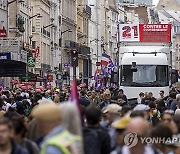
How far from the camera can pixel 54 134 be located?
7.74 meters

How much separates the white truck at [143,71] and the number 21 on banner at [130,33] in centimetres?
82

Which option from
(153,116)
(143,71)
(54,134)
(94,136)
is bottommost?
(153,116)

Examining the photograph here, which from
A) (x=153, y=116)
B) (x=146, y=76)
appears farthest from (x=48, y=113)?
(x=146, y=76)

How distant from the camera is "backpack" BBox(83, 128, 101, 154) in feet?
35.9

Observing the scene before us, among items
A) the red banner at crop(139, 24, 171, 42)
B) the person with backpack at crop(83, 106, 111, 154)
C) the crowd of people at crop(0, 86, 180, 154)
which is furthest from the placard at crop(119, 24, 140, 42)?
the person with backpack at crop(83, 106, 111, 154)

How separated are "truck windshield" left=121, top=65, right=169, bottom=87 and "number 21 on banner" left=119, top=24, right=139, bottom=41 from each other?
1794 mm

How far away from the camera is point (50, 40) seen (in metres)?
92.0

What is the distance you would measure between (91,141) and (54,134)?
130 inches

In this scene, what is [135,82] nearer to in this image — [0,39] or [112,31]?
[0,39]

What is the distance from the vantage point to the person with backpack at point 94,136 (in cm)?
1097

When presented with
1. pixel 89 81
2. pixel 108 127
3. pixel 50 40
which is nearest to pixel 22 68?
pixel 108 127

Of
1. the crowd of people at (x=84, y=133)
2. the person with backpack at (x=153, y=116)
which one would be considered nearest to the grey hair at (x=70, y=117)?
the crowd of people at (x=84, y=133)

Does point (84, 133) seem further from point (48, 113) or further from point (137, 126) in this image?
point (48, 113)

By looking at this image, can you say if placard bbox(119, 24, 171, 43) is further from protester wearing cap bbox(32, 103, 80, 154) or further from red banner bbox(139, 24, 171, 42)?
protester wearing cap bbox(32, 103, 80, 154)
